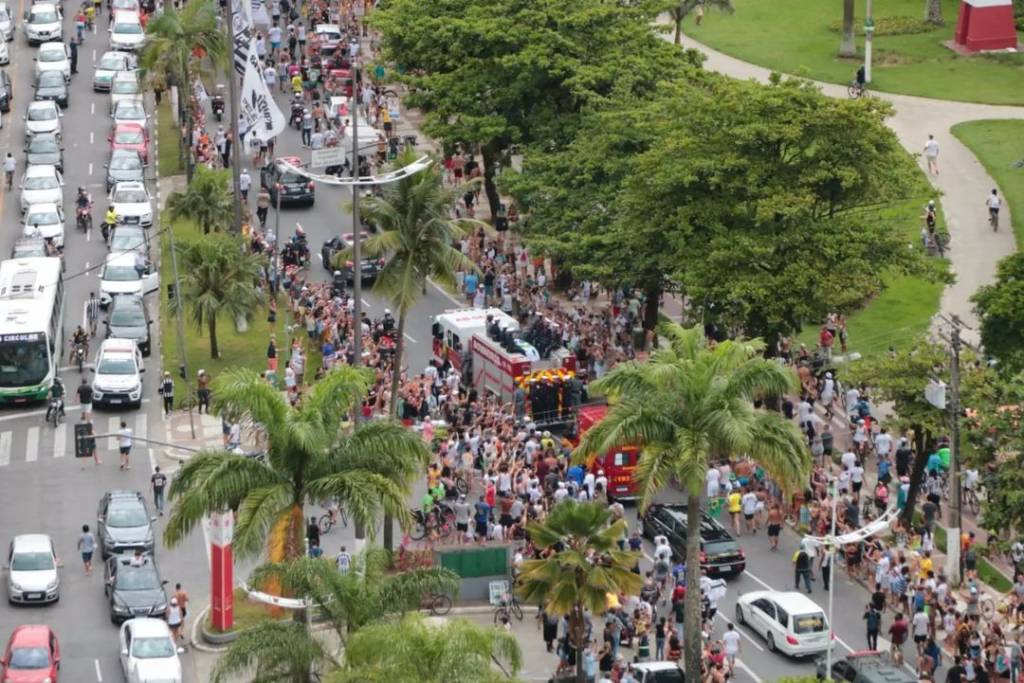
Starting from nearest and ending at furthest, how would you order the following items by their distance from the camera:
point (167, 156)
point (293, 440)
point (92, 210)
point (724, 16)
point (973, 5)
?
1. point (293, 440)
2. point (92, 210)
3. point (167, 156)
4. point (973, 5)
5. point (724, 16)

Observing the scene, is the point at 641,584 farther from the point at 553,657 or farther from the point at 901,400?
the point at 901,400

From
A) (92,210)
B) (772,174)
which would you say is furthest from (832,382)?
(92,210)

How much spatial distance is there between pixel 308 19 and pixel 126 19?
8314mm

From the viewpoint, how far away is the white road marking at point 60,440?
2938 inches

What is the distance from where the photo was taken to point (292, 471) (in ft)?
178

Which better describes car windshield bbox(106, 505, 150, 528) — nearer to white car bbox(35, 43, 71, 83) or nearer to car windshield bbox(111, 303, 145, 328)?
car windshield bbox(111, 303, 145, 328)

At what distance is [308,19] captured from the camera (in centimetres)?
11569

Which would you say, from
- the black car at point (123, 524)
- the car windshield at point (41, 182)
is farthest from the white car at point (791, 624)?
the car windshield at point (41, 182)

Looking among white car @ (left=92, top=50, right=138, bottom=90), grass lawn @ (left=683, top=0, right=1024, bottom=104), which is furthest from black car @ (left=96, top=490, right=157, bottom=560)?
grass lawn @ (left=683, top=0, right=1024, bottom=104)

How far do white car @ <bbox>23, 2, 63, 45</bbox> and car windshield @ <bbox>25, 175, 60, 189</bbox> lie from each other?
19.6 meters

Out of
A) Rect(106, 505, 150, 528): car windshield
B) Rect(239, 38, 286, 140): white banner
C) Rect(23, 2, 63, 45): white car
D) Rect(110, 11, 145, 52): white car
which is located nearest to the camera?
Rect(106, 505, 150, 528): car windshield

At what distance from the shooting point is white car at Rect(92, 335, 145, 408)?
77.4 meters

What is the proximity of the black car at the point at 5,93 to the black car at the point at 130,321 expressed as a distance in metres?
25.7

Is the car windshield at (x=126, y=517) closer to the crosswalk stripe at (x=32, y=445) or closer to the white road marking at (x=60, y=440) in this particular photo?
the crosswalk stripe at (x=32, y=445)
